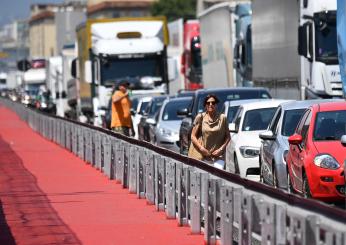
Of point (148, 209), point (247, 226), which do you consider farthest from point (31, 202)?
point (247, 226)

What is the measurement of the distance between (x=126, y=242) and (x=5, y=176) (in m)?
12.7

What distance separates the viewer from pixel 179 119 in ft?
108

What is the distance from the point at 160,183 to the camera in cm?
1909

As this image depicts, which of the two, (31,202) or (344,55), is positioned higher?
(344,55)

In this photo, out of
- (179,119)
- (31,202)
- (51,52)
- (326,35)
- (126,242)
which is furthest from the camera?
(51,52)

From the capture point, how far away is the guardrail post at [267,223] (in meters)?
10.8

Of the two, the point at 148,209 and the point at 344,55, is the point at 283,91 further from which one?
the point at 148,209

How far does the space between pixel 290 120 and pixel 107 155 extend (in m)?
7.02

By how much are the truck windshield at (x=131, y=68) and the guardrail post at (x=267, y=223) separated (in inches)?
1293

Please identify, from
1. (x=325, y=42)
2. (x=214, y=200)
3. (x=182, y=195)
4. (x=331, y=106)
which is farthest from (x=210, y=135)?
(x=325, y=42)

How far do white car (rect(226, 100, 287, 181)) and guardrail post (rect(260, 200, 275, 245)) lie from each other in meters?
10.5

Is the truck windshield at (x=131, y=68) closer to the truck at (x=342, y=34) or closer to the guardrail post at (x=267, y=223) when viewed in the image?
the truck at (x=342, y=34)

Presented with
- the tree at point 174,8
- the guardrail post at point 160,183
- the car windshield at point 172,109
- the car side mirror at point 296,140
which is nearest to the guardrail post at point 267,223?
the car side mirror at point 296,140

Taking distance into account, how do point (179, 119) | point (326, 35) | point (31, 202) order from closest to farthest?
point (31, 202), point (326, 35), point (179, 119)
